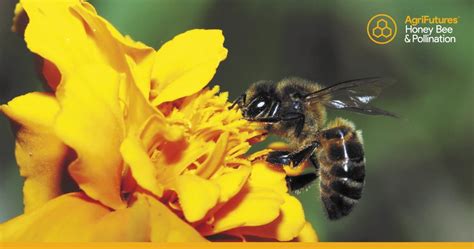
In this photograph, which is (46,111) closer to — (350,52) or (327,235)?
(327,235)

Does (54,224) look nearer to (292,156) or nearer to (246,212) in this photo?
(246,212)

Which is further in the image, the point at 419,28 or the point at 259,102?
the point at 419,28

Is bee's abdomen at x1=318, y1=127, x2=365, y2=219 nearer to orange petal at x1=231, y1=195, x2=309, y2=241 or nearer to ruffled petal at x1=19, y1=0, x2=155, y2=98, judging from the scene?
orange petal at x1=231, y1=195, x2=309, y2=241

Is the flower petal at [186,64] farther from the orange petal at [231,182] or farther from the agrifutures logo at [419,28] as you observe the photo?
the agrifutures logo at [419,28]

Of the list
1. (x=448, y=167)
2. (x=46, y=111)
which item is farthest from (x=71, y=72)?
(x=448, y=167)

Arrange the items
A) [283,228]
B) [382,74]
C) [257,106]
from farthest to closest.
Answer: [382,74] → [257,106] → [283,228]

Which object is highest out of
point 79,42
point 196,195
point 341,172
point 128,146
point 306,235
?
point 79,42

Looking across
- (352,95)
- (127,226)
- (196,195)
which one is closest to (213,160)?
(196,195)

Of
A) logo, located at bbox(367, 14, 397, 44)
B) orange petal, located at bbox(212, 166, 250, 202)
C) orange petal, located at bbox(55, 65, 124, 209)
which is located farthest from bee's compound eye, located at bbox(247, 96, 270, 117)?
logo, located at bbox(367, 14, 397, 44)
